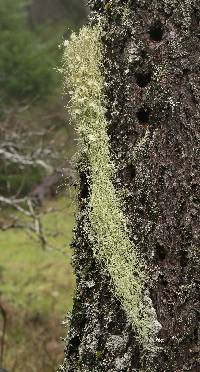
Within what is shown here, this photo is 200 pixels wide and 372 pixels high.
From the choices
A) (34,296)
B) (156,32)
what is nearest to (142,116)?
(156,32)

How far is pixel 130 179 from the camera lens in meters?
1.79

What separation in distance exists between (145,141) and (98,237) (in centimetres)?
32

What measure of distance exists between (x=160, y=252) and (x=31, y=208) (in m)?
3.66

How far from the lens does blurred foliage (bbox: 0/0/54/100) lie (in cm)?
1086

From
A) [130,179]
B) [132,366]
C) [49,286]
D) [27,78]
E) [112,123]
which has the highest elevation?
[27,78]

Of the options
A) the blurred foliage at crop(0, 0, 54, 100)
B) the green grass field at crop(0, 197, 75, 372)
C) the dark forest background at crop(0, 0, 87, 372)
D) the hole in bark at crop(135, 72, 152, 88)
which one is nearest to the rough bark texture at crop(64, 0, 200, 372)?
the hole in bark at crop(135, 72, 152, 88)

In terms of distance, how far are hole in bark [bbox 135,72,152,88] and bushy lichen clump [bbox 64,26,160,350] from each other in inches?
4.5

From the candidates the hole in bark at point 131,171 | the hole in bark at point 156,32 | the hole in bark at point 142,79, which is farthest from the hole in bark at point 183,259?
the hole in bark at point 156,32

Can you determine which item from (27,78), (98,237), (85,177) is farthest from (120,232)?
(27,78)

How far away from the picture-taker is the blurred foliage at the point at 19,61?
428 inches

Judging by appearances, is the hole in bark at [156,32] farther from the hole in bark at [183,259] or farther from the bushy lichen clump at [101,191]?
the hole in bark at [183,259]

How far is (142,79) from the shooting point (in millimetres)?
1787

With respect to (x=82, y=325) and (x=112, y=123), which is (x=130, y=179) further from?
(x=82, y=325)

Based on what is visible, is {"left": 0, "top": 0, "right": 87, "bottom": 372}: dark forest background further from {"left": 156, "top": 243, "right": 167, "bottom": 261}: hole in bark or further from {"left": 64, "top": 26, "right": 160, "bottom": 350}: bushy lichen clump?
{"left": 156, "top": 243, "right": 167, "bottom": 261}: hole in bark
